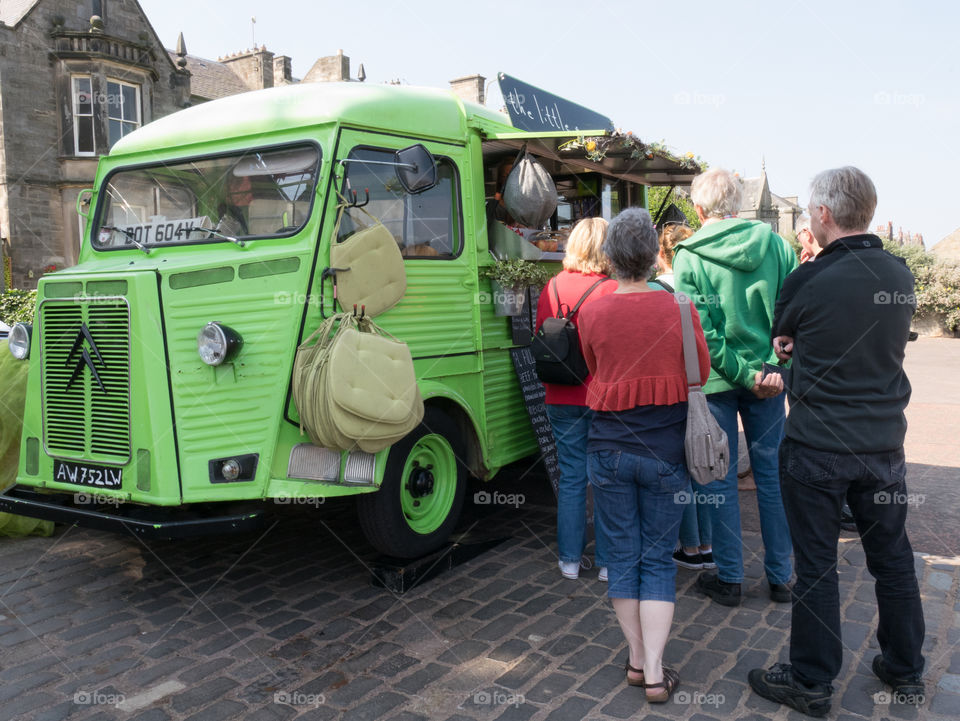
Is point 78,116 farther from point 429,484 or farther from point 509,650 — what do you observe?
point 509,650

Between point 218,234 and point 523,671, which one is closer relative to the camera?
point 523,671

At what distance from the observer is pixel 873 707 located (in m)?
3.10

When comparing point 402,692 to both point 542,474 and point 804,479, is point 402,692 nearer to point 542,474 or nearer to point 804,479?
point 804,479

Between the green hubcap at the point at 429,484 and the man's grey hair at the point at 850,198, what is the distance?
8.24 feet

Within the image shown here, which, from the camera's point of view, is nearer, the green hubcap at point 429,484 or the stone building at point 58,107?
the green hubcap at point 429,484

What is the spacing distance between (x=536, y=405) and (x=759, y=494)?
5.51 feet

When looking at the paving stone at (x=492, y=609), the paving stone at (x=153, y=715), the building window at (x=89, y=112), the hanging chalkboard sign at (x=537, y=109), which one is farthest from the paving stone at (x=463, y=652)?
the building window at (x=89, y=112)

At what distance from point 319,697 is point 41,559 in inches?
108

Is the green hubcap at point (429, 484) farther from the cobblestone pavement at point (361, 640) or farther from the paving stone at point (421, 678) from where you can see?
the paving stone at point (421, 678)

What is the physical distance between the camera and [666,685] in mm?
3213

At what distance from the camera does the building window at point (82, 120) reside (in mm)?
19203

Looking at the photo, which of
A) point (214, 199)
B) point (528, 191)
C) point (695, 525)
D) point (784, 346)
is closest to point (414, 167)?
point (528, 191)

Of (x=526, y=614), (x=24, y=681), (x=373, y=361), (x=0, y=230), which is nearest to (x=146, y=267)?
(x=373, y=361)

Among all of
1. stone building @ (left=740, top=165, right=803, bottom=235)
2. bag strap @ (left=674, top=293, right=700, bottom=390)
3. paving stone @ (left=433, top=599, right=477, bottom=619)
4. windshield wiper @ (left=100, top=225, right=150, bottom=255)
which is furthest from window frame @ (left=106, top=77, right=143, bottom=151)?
stone building @ (left=740, top=165, right=803, bottom=235)
